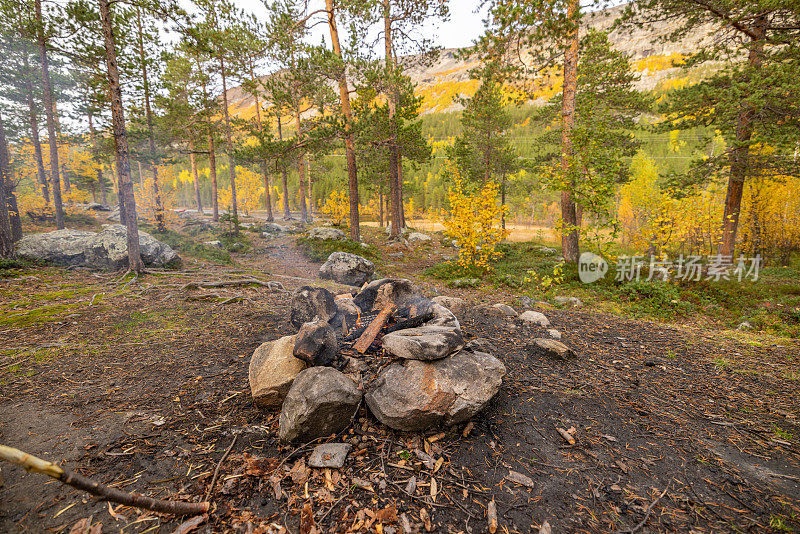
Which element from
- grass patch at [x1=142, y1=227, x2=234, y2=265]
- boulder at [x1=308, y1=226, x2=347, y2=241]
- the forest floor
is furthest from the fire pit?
boulder at [x1=308, y1=226, x2=347, y2=241]

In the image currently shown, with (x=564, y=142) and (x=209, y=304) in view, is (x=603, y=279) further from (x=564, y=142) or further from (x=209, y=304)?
(x=209, y=304)

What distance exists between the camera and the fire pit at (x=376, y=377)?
9.55 feet

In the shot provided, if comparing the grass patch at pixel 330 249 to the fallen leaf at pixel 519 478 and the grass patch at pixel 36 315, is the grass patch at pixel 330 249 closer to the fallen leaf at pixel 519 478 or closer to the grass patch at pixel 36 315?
the grass patch at pixel 36 315

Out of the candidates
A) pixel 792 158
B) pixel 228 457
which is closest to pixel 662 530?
pixel 228 457

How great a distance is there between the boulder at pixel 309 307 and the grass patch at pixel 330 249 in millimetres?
8760

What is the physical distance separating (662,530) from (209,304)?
25.8 feet

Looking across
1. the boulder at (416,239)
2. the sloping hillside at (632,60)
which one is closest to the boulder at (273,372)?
the sloping hillside at (632,60)

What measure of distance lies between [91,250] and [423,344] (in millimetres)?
11856

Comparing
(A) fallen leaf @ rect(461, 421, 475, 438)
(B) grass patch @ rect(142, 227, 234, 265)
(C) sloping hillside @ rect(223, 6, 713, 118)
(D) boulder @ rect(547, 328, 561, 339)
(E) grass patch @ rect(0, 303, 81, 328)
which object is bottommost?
(A) fallen leaf @ rect(461, 421, 475, 438)

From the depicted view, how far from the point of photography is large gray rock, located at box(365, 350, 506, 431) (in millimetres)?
2932

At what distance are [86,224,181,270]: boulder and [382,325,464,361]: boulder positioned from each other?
31.9 ft

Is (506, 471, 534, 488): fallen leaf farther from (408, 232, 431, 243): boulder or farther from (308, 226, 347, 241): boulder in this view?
(408, 232, 431, 243): boulder

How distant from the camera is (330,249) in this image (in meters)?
14.2

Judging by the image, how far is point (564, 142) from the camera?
34.4ft
